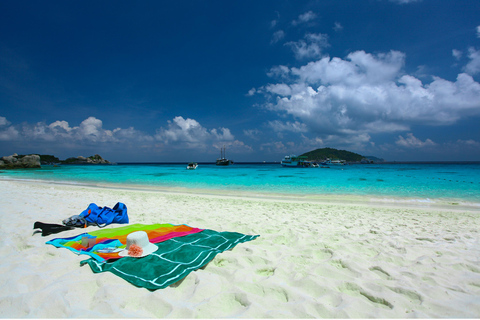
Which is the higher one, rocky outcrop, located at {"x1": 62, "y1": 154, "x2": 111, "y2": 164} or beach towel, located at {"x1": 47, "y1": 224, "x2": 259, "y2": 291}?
rocky outcrop, located at {"x1": 62, "y1": 154, "x2": 111, "y2": 164}

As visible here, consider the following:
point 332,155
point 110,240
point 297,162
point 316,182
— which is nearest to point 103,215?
point 110,240

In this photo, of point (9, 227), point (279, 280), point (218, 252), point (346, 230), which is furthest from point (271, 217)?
point (9, 227)

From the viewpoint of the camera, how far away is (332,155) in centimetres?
14000

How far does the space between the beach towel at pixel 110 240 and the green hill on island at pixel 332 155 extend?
455 feet

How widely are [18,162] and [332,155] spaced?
14801 centimetres

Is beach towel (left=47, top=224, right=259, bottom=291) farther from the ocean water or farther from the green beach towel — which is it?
the ocean water

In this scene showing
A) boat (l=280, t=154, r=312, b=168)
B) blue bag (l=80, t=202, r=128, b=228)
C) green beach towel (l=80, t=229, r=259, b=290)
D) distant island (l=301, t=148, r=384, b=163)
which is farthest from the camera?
distant island (l=301, t=148, r=384, b=163)

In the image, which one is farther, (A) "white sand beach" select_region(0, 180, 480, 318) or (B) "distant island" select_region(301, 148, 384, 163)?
(B) "distant island" select_region(301, 148, 384, 163)

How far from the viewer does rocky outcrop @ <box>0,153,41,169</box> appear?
55.0m

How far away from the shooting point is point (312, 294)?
250 centimetres

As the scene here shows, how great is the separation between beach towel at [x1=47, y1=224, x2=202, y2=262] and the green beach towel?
0.72 ft

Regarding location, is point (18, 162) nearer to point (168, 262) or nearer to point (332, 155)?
point (168, 262)

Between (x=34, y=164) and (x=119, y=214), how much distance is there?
76647 mm

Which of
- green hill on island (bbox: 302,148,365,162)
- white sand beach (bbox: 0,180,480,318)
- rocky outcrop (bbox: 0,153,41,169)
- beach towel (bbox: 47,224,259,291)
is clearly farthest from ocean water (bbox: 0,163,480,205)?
green hill on island (bbox: 302,148,365,162)
